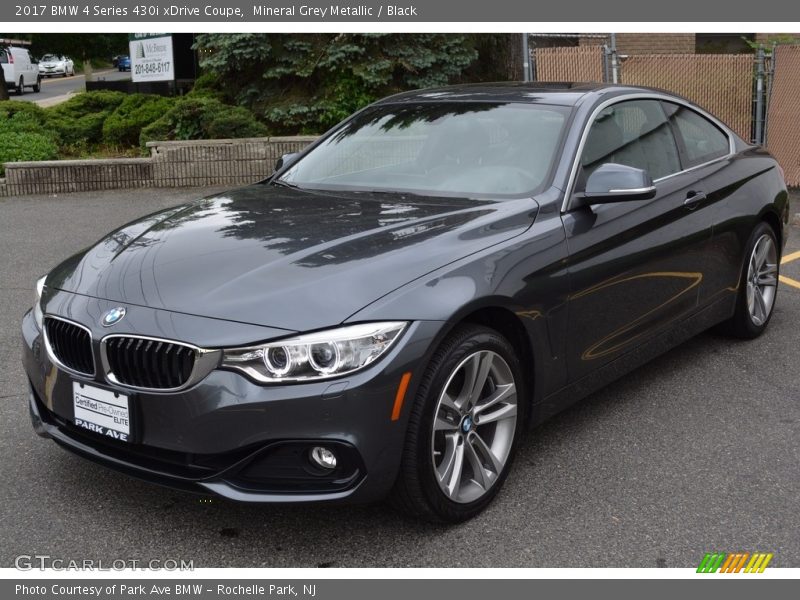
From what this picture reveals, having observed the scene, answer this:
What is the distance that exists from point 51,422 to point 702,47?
50.8ft

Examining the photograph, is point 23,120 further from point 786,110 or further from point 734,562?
point 734,562

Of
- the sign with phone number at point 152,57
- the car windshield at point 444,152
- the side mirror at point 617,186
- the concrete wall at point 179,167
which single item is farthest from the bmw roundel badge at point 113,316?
the sign with phone number at point 152,57

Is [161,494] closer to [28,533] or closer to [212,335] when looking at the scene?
[28,533]

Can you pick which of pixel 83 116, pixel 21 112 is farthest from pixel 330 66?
pixel 21 112

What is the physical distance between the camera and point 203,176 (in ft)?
42.1

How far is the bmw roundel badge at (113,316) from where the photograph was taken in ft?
11.3

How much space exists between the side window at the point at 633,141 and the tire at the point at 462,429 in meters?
1.12

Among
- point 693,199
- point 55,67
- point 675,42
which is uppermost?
point 55,67

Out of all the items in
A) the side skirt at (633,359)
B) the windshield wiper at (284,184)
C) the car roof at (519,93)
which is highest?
the car roof at (519,93)

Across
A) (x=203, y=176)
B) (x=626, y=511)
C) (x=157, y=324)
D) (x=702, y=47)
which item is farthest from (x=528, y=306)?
(x=702, y=47)

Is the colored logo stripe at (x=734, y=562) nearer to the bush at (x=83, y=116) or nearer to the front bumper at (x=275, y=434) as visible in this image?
the front bumper at (x=275, y=434)

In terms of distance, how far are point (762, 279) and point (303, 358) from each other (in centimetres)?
393

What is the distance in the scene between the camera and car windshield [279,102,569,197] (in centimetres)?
452
